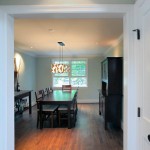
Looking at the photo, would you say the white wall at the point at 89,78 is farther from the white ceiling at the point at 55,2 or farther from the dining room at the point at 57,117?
the white ceiling at the point at 55,2

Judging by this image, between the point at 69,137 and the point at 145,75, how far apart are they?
3.30 metres

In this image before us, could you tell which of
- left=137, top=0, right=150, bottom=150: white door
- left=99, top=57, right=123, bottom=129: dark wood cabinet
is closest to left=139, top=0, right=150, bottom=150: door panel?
left=137, top=0, right=150, bottom=150: white door

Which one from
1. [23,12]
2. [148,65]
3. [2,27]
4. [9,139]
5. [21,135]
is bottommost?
[21,135]

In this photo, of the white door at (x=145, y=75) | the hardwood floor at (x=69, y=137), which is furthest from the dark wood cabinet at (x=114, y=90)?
the white door at (x=145, y=75)

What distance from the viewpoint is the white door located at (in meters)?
1.66

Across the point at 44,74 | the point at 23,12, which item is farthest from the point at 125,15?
the point at 44,74

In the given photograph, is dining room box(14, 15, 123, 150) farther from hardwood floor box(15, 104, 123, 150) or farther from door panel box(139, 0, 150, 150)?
door panel box(139, 0, 150, 150)

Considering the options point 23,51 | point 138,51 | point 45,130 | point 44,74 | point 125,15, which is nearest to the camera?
point 138,51

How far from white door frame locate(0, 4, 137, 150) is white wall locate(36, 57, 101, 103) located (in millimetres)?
8029

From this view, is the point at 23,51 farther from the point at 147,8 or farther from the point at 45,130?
the point at 147,8

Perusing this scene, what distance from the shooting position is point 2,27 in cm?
207

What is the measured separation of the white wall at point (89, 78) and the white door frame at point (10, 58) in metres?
8.03

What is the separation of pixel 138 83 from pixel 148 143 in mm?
561

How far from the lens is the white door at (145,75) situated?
1657mm
